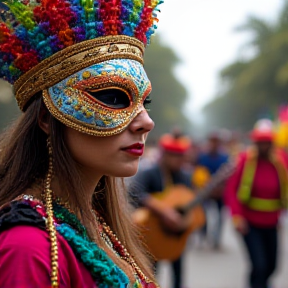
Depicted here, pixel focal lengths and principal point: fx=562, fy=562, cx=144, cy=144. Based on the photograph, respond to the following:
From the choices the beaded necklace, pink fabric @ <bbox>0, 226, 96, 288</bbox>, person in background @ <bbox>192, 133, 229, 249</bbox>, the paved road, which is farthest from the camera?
person in background @ <bbox>192, 133, 229, 249</bbox>

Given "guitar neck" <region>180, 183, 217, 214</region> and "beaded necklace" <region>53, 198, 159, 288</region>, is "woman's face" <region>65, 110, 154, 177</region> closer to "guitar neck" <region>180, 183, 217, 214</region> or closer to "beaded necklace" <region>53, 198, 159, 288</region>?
"beaded necklace" <region>53, 198, 159, 288</region>

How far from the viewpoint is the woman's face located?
5.44 ft

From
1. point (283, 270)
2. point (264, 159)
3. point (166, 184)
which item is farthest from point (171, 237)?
point (283, 270)

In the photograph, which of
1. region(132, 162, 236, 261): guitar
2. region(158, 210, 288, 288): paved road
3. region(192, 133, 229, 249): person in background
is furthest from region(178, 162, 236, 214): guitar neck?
region(192, 133, 229, 249): person in background

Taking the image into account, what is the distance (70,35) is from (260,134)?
4498 millimetres

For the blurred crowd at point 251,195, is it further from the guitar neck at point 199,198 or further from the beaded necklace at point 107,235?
the beaded necklace at point 107,235

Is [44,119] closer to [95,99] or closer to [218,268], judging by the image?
[95,99]

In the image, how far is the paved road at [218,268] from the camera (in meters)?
6.57

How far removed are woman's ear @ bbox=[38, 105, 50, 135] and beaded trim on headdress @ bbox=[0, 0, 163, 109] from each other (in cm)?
6

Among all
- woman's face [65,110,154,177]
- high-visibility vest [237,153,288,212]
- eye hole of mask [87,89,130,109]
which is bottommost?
woman's face [65,110,154,177]

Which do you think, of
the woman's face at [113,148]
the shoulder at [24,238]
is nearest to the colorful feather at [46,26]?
the woman's face at [113,148]

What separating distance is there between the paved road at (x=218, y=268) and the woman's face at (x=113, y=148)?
4625 mm

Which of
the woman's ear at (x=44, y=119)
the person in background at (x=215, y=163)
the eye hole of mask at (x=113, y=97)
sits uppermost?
the person in background at (x=215, y=163)

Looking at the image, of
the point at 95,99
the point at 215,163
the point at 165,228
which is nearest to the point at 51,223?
the point at 95,99
